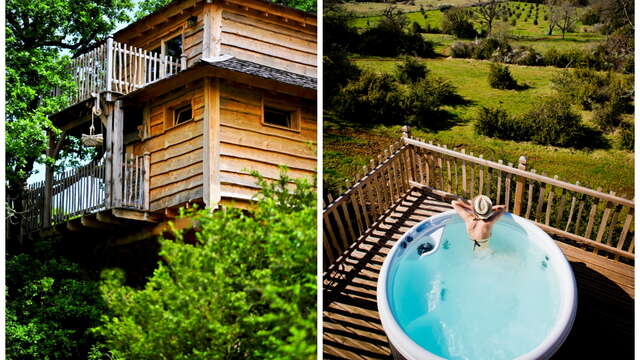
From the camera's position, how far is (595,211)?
3.54 meters

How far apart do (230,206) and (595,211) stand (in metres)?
1.77

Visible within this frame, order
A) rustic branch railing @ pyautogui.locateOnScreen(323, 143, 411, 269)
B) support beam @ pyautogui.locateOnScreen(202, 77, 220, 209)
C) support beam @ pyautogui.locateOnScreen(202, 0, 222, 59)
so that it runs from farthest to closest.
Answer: support beam @ pyautogui.locateOnScreen(202, 0, 222, 59), support beam @ pyautogui.locateOnScreen(202, 77, 220, 209), rustic branch railing @ pyautogui.locateOnScreen(323, 143, 411, 269)

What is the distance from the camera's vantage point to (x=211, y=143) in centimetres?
452

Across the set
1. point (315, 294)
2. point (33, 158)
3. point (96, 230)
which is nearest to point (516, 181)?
point (315, 294)

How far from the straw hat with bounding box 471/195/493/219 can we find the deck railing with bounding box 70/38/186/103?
2.39m

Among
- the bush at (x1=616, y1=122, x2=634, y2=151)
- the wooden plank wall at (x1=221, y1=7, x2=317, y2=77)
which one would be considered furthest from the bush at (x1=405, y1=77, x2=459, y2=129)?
the wooden plank wall at (x1=221, y1=7, x2=317, y2=77)

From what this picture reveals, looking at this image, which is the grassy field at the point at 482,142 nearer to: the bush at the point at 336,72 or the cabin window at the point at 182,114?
the bush at the point at 336,72

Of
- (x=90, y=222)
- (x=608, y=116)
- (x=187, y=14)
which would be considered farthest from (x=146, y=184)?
(x=608, y=116)

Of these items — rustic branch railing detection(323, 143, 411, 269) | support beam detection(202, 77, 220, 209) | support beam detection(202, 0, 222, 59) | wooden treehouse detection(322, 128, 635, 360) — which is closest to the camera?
wooden treehouse detection(322, 128, 635, 360)

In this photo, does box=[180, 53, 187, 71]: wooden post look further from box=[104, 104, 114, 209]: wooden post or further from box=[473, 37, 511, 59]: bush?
box=[473, 37, 511, 59]: bush

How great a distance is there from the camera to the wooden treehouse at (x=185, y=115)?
441cm

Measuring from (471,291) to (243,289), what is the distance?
1059 mm

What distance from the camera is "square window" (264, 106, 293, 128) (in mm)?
4414

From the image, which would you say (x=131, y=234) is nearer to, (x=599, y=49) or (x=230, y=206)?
(x=230, y=206)
